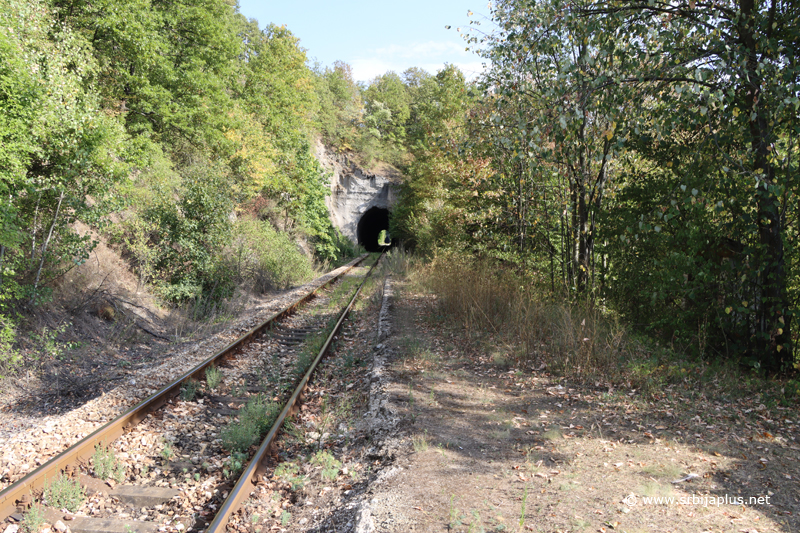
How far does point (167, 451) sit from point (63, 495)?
1053mm

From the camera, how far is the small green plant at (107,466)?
431 cm

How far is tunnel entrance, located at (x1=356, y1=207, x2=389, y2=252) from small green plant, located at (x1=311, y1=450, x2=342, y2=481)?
45.6 meters

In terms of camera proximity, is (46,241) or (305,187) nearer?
(46,241)

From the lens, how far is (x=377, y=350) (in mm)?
8828

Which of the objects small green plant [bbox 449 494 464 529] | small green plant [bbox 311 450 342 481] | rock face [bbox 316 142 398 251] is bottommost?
small green plant [bbox 311 450 342 481]

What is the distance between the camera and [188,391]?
20.8ft

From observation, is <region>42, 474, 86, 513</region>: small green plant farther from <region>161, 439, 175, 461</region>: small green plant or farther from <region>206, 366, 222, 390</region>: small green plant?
<region>206, 366, 222, 390</region>: small green plant

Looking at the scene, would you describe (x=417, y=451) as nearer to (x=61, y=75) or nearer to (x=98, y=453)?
(x=98, y=453)

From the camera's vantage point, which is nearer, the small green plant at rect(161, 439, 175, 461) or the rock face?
the small green plant at rect(161, 439, 175, 461)

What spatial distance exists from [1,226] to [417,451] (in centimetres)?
738

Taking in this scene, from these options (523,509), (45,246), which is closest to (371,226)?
(45,246)

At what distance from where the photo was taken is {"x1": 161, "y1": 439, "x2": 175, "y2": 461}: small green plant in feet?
15.7

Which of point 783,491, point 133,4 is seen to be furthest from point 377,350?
point 133,4

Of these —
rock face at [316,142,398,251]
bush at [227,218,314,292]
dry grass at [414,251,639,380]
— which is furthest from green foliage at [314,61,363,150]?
dry grass at [414,251,639,380]
